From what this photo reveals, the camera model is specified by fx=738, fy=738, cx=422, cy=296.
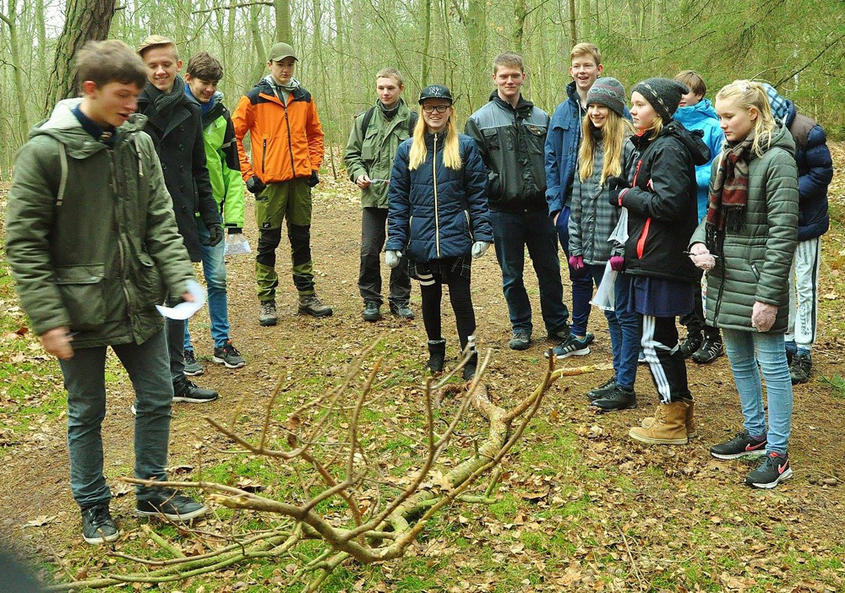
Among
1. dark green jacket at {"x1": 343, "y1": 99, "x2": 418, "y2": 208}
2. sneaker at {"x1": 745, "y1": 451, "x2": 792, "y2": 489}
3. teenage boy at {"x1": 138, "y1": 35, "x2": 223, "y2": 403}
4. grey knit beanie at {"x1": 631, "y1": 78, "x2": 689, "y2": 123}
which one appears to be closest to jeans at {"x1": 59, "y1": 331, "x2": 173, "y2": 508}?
teenage boy at {"x1": 138, "y1": 35, "x2": 223, "y2": 403}

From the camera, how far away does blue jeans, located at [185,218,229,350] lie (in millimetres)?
5887

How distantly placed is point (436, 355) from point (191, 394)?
6.18 feet

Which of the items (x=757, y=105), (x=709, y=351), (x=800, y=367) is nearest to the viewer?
(x=757, y=105)

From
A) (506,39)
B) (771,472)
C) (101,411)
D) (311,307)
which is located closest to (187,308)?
(101,411)

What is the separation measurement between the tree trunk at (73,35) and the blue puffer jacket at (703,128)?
5.03m

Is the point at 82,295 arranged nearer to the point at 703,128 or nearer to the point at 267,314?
the point at 267,314

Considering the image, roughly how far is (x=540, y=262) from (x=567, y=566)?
133 inches

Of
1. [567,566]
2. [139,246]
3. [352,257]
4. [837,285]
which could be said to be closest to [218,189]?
[139,246]

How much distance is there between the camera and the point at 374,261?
7449 mm

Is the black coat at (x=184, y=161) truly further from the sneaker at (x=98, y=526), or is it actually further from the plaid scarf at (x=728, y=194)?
the plaid scarf at (x=728, y=194)

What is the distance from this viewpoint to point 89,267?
3.46 metres

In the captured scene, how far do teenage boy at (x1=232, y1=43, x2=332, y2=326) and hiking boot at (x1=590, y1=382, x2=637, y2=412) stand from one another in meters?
3.41

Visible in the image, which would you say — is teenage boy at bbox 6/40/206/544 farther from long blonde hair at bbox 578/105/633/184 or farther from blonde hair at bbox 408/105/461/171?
long blonde hair at bbox 578/105/633/184

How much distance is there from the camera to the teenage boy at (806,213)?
539 centimetres
